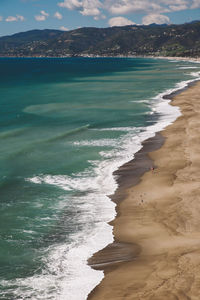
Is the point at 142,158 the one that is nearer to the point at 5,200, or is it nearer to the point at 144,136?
the point at 144,136

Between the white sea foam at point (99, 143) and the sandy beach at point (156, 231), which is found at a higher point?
the white sea foam at point (99, 143)

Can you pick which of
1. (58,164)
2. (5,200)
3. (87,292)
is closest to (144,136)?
(58,164)

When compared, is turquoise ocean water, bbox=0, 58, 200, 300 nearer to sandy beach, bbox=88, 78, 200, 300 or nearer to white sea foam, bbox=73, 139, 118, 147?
white sea foam, bbox=73, 139, 118, 147

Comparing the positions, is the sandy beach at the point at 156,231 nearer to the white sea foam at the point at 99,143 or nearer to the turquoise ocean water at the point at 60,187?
the turquoise ocean water at the point at 60,187

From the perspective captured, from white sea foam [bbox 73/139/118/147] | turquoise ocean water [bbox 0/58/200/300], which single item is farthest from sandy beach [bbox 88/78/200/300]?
white sea foam [bbox 73/139/118/147]

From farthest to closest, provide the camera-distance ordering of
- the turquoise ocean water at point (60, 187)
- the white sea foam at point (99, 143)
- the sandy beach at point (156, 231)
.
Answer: the white sea foam at point (99, 143)
the turquoise ocean water at point (60, 187)
the sandy beach at point (156, 231)

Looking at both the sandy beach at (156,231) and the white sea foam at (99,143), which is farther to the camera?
the white sea foam at (99,143)

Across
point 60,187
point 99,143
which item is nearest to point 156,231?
point 60,187

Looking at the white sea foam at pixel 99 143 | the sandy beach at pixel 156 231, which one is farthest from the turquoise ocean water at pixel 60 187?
the sandy beach at pixel 156 231
